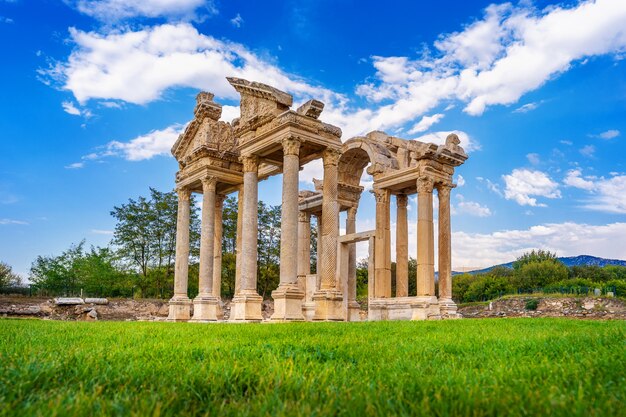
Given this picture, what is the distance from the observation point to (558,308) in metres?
39.9

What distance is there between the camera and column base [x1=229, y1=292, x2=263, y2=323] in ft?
73.9

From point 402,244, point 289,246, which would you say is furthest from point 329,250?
point 402,244

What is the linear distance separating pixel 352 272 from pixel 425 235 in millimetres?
6317

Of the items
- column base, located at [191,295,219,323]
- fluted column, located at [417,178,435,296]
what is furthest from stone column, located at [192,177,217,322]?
fluted column, located at [417,178,435,296]

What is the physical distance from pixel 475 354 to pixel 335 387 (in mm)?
3296

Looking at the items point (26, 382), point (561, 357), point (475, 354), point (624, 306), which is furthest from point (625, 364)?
point (624, 306)

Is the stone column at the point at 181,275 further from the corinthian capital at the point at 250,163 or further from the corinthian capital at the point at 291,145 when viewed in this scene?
the corinthian capital at the point at 291,145

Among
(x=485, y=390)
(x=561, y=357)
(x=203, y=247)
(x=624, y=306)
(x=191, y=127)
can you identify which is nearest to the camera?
(x=485, y=390)

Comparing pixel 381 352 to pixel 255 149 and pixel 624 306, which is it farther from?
pixel 624 306

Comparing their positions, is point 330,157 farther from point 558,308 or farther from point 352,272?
point 558,308

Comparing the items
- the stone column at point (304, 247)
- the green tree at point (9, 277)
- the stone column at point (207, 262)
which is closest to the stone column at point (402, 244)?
the stone column at point (304, 247)

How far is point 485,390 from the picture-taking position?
3.82 metres

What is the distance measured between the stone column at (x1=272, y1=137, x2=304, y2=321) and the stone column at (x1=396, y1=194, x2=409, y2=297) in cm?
751

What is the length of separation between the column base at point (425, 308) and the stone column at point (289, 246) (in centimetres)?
612
